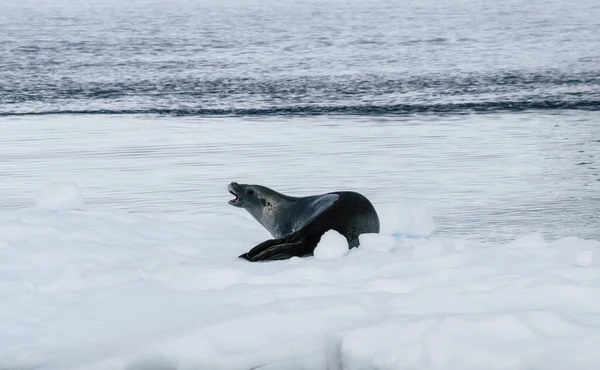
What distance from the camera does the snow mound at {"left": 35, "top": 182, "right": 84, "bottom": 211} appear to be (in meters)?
8.45

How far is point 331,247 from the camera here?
6.82 m

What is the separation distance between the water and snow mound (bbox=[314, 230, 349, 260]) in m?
2.37

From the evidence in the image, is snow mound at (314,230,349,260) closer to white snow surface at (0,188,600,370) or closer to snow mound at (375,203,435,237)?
white snow surface at (0,188,600,370)

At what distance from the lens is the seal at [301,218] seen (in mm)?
6902

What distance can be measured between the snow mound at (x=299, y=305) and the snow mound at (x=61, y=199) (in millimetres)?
975

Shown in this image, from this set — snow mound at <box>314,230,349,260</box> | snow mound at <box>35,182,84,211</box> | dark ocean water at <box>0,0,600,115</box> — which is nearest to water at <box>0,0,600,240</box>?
dark ocean water at <box>0,0,600,115</box>

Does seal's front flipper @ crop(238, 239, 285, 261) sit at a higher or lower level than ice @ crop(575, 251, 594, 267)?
lower

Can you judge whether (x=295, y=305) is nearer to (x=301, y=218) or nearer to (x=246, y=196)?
(x=301, y=218)

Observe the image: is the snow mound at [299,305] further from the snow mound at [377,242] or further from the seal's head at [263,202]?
the seal's head at [263,202]

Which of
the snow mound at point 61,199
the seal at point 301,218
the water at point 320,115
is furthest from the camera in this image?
the water at point 320,115

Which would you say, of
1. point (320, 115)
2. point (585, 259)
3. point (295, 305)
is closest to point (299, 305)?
point (295, 305)

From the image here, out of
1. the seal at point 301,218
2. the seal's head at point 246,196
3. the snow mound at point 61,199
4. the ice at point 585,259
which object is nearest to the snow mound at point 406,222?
the seal at point 301,218

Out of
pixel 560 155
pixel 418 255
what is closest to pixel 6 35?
pixel 560 155

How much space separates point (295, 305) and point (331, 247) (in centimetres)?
127
